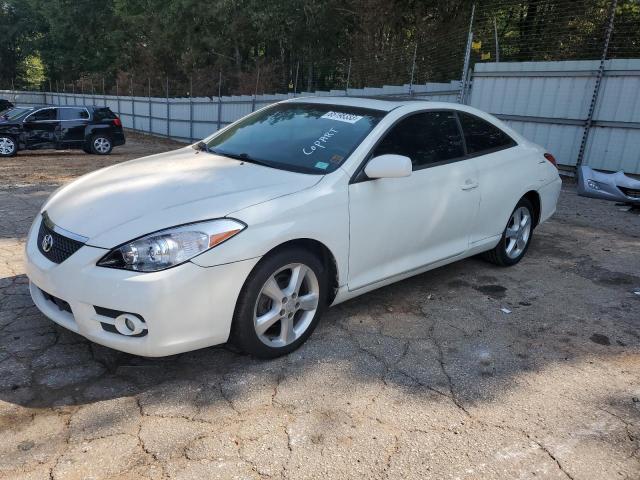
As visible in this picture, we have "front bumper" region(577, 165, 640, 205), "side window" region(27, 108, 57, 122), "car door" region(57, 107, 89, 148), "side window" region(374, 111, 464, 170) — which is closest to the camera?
"side window" region(374, 111, 464, 170)

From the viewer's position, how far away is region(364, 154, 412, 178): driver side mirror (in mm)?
3289

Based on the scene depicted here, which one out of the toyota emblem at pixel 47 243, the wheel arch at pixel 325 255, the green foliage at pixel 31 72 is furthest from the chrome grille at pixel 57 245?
the green foliage at pixel 31 72

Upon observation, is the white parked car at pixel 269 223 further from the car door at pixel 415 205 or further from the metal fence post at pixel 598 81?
the metal fence post at pixel 598 81

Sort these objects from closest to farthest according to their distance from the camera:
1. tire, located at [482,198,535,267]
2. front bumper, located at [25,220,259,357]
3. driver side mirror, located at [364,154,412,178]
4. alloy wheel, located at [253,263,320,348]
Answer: front bumper, located at [25,220,259,357] → alloy wheel, located at [253,263,320,348] → driver side mirror, located at [364,154,412,178] → tire, located at [482,198,535,267]

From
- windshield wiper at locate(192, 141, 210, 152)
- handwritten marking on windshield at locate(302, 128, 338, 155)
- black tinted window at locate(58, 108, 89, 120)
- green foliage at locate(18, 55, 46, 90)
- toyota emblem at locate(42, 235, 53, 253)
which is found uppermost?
handwritten marking on windshield at locate(302, 128, 338, 155)

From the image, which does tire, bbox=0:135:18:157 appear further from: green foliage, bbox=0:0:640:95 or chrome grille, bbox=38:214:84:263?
chrome grille, bbox=38:214:84:263

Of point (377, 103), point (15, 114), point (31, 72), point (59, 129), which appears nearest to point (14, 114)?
point (15, 114)

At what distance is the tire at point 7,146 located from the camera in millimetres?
13445

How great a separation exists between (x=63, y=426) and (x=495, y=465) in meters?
2.02

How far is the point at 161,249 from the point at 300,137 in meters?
1.52

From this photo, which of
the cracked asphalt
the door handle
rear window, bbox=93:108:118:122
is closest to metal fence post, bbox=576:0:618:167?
the cracked asphalt

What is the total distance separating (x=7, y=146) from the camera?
1354 centimetres

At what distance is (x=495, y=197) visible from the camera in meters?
4.46

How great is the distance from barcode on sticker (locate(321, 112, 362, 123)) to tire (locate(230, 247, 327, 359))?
46.3 inches
